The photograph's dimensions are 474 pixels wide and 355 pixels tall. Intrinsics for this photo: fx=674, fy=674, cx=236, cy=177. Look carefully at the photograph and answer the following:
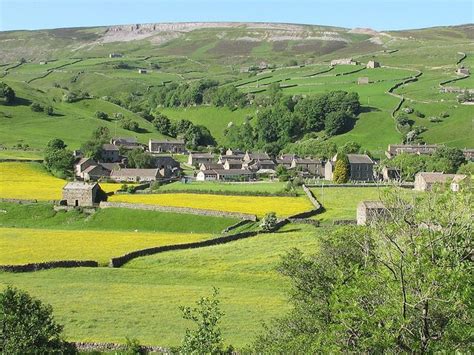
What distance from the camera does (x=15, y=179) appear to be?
97.2 meters

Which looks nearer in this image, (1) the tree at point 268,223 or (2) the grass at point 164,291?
(2) the grass at point 164,291

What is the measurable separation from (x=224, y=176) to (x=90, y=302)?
8096 centimetres

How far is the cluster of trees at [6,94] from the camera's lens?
162 meters

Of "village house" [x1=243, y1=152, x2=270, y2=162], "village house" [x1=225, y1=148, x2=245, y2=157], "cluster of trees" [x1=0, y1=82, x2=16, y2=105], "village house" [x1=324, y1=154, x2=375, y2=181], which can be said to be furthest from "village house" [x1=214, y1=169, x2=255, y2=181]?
"cluster of trees" [x1=0, y1=82, x2=16, y2=105]

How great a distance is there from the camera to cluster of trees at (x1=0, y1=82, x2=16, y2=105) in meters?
162

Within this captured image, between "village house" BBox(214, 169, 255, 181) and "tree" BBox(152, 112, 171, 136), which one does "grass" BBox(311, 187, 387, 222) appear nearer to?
"village house" BBox(214, 169, 255, 181)

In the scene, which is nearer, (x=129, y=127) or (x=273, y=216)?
(x=273, y=216)

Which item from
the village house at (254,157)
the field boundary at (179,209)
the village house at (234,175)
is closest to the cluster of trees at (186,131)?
the village house at (254,157)

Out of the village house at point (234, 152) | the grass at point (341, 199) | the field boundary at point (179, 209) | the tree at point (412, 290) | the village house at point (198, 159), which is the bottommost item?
the village house at point (234, 152)

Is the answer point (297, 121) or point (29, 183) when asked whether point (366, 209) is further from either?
point (297, 121)

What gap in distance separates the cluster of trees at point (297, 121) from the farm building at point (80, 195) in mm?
86045

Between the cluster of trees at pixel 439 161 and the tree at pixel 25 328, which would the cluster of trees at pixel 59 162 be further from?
the tree at pixel 25 328

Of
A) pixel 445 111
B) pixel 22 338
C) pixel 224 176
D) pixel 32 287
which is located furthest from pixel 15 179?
pixel 445 111

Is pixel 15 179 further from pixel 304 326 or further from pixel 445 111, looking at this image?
pixel 445 111
